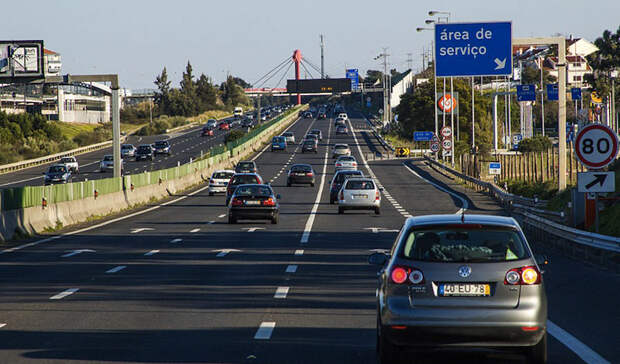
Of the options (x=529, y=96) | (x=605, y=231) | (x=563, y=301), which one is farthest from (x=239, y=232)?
(x=529, y=96)

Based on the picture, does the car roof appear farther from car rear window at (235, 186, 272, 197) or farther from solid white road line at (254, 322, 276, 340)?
car rear window at (235, 186, 272, 197)

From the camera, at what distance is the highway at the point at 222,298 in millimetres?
9922

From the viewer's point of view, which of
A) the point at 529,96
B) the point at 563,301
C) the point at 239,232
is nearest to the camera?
the point at 563,301

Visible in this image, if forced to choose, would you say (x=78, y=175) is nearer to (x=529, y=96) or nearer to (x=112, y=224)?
(x=529, y=96)

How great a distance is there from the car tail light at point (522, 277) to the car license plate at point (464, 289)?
18 centimetres

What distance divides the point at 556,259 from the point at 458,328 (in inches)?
505

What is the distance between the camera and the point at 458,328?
27.6 feet

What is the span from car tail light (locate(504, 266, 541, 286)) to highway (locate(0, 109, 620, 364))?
1.29 metres

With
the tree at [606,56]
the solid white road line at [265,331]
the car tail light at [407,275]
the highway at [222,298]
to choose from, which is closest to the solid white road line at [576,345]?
the highway at [222,298]

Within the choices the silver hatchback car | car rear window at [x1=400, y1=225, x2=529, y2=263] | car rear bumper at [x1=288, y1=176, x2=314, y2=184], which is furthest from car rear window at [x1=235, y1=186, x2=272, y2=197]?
car rear bumper at [x1=288, y1=176, x2=314, y2=184]

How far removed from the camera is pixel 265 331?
11.2 metres

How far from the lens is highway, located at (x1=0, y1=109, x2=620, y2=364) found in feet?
32.6

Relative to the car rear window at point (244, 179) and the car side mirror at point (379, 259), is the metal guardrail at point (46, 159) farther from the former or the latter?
the car side mirror at point (379, 259)

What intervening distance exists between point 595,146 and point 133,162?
249ft
